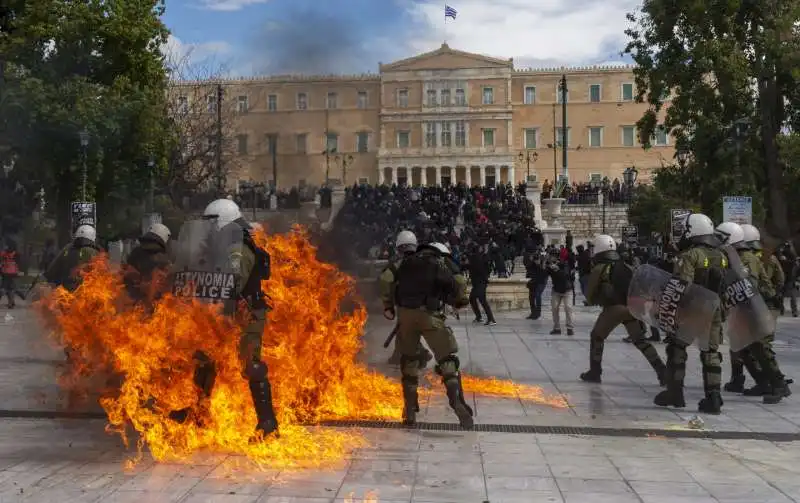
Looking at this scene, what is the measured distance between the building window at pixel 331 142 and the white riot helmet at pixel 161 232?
5.74 feet

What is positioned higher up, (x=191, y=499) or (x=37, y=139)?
(x=37, y=139)

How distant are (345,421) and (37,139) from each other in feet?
74.7

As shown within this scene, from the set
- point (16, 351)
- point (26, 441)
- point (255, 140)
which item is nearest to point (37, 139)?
point (16, 351)

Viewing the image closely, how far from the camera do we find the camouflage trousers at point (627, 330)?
9523 mm

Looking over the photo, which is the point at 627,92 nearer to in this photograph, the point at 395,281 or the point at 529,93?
the point at 529,93

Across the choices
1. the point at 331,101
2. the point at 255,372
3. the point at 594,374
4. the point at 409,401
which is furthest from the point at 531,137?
the point at 255,372

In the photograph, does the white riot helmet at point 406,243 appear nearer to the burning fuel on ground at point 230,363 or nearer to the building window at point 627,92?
the burning fuel on ground at point 230,363

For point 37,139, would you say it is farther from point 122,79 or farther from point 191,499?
point 191,499

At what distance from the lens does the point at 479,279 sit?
59.9 ft

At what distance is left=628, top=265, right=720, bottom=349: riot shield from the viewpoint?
8.05 meters

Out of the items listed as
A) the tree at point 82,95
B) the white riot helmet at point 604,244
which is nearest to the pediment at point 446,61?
the white riot helmet at point 604,244

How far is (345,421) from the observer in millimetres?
7477

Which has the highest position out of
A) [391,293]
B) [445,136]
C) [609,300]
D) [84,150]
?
[445,136]

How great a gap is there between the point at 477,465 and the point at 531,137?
270 ft
